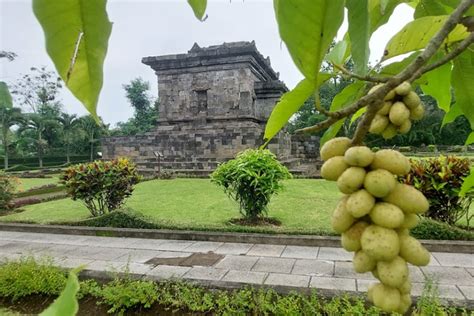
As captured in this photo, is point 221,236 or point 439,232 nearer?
point 439,232

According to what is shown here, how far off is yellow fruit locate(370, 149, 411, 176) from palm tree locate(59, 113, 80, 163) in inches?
1393

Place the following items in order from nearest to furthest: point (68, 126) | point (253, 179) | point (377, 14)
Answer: point (377, 14)
point (253, 179)
point (68, 126)

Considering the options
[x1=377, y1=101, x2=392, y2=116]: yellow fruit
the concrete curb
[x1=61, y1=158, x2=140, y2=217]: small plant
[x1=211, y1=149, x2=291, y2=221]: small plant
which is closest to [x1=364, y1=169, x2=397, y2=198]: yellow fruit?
[x1=377, y1=101, x2=392, y2=116]: yellow fruit

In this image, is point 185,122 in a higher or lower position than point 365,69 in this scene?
higher

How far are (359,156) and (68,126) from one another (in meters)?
36.0

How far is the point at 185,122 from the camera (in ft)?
54.7

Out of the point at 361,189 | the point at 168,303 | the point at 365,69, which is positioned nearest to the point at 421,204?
the point at 361,189

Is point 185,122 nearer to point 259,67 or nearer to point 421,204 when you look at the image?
point 259,67

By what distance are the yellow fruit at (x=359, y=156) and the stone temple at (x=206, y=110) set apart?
13.7m

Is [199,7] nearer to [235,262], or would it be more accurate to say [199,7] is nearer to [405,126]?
[405,126]

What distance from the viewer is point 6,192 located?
9445mm

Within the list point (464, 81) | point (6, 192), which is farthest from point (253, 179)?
point (6, 192)

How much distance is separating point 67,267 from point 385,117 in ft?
16.7

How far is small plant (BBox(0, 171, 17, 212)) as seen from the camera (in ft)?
30.7
